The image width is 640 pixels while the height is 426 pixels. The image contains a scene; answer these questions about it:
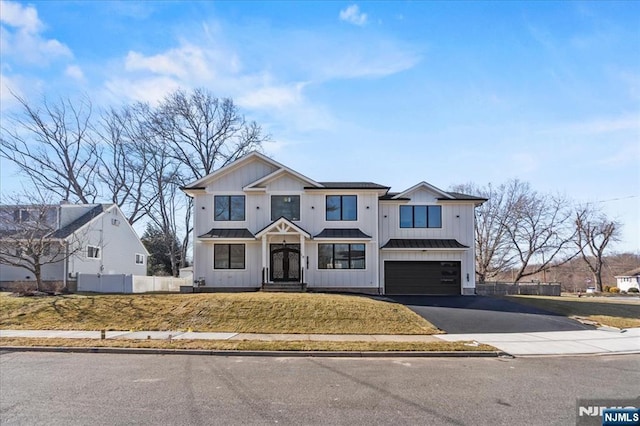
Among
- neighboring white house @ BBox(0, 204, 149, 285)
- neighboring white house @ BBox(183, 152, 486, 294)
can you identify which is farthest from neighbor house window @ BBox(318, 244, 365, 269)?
neighboring white house @ BBox(0, 204, 149, 285)

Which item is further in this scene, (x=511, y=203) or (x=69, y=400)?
(x=511, y=203)

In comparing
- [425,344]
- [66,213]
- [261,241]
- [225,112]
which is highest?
[225,112]

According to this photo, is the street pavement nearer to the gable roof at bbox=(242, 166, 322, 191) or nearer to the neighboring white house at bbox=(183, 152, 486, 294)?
the neighboring white house at bbox=(183, 152, 486, 294)

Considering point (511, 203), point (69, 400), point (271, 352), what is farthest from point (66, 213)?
point (511, 203)

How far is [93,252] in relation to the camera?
30016 mm

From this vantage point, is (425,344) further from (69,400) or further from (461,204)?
(461,204)

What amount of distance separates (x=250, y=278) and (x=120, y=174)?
2299cm

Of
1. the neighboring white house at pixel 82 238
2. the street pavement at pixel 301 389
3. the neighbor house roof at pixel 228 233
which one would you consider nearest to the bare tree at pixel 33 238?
the neighboring white house at pixel 82 238

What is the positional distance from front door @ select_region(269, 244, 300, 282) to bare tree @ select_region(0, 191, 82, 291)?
10.4m

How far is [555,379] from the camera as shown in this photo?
29.3ft

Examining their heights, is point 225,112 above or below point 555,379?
above

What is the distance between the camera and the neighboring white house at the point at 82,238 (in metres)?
26.1

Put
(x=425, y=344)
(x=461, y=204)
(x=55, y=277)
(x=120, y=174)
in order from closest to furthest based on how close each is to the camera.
A: (x=425, y=344) → (x=55, y=277) → (x=461, y=204) → (x=120, y=174)

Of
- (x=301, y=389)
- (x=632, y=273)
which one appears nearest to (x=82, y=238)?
(x=301, y=389)
